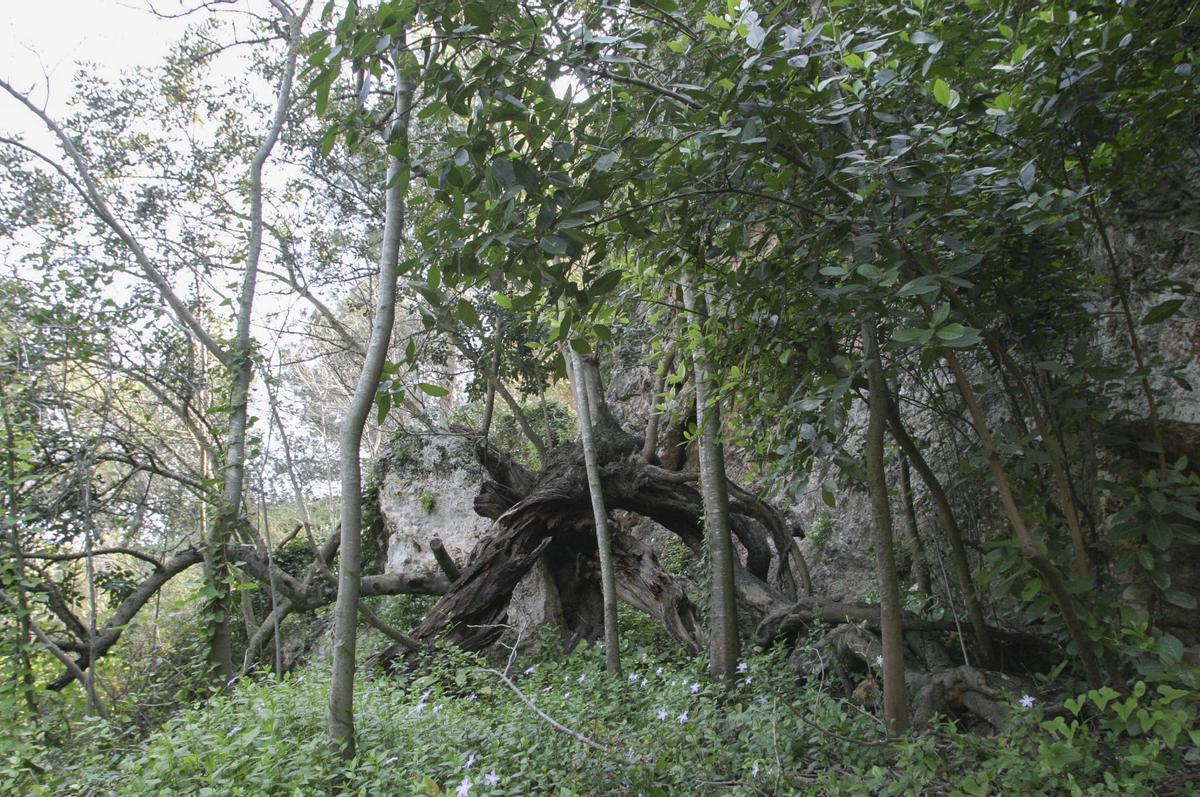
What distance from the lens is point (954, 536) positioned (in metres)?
3.15

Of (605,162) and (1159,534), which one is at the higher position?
(605,162)

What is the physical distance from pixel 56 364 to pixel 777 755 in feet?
21.8

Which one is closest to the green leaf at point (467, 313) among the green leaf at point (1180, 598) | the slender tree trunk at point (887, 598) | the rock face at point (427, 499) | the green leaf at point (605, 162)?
the green leaf at point (605, 162)

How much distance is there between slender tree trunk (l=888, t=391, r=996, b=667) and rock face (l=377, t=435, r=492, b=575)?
7.40 metres

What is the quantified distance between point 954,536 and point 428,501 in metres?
8.06

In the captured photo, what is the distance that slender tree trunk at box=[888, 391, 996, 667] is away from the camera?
9.41 ft

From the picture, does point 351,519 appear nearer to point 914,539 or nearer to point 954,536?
point 954,536

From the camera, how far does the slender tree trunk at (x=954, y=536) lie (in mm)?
2869

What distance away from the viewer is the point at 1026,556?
7.33 feet

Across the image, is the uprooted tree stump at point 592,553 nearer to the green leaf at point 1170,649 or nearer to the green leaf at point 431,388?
the green leaf at point 1170,649

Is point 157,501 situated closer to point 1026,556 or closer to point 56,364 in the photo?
point 56,364

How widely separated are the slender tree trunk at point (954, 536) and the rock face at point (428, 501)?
24.3 feet

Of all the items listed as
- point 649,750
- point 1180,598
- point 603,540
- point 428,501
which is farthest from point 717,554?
point 428,501

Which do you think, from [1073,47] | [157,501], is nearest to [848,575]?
[1073,47]
